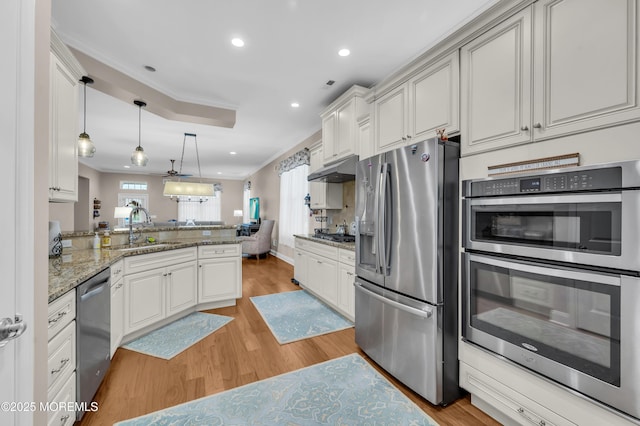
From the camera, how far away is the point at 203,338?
8.62ft

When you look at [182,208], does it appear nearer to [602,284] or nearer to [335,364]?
[335,364]

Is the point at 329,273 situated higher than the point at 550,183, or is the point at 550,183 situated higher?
the point at 550,183

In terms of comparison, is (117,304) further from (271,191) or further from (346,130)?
(271,191)

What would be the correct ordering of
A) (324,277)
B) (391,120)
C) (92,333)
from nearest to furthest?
(92,333) < (391,120) < (324,277)

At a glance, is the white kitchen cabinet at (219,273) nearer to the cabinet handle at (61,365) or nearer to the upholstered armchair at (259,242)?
the cabinet handle at (61,365)

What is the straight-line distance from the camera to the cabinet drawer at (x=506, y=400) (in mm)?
1331

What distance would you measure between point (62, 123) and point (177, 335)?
2.08 meters

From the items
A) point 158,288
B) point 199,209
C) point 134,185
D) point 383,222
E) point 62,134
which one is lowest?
point 158,288

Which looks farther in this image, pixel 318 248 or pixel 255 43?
pixel 318 248

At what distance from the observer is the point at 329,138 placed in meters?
3.67

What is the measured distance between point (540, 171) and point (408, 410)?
162 cm

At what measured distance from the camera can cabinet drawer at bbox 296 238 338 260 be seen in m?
3.18

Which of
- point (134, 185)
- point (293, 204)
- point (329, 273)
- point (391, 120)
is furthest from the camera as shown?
point (134, 185)

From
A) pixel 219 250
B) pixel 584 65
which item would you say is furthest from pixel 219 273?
pixel 584 65
